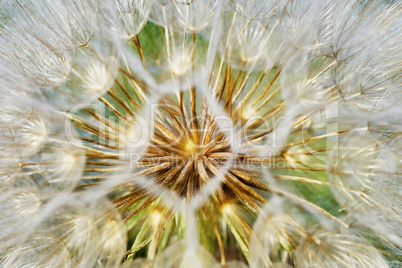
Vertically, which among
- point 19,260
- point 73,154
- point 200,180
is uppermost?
point 73,154

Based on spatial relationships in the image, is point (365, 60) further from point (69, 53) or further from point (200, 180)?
Result: point (69, 53)

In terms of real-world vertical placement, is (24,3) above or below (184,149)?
above

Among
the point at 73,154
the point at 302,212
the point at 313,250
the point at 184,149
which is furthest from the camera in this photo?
the point at 184,149

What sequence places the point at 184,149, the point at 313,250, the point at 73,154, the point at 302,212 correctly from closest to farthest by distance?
1. the point at 313,250
2. the point at 302,212
3. the point at 73,154
4. the point at 184,149

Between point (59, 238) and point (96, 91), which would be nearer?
point (59, 238)

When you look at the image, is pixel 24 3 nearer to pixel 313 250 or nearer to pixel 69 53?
pixel 69 53

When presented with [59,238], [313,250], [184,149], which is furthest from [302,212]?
[59,238]
